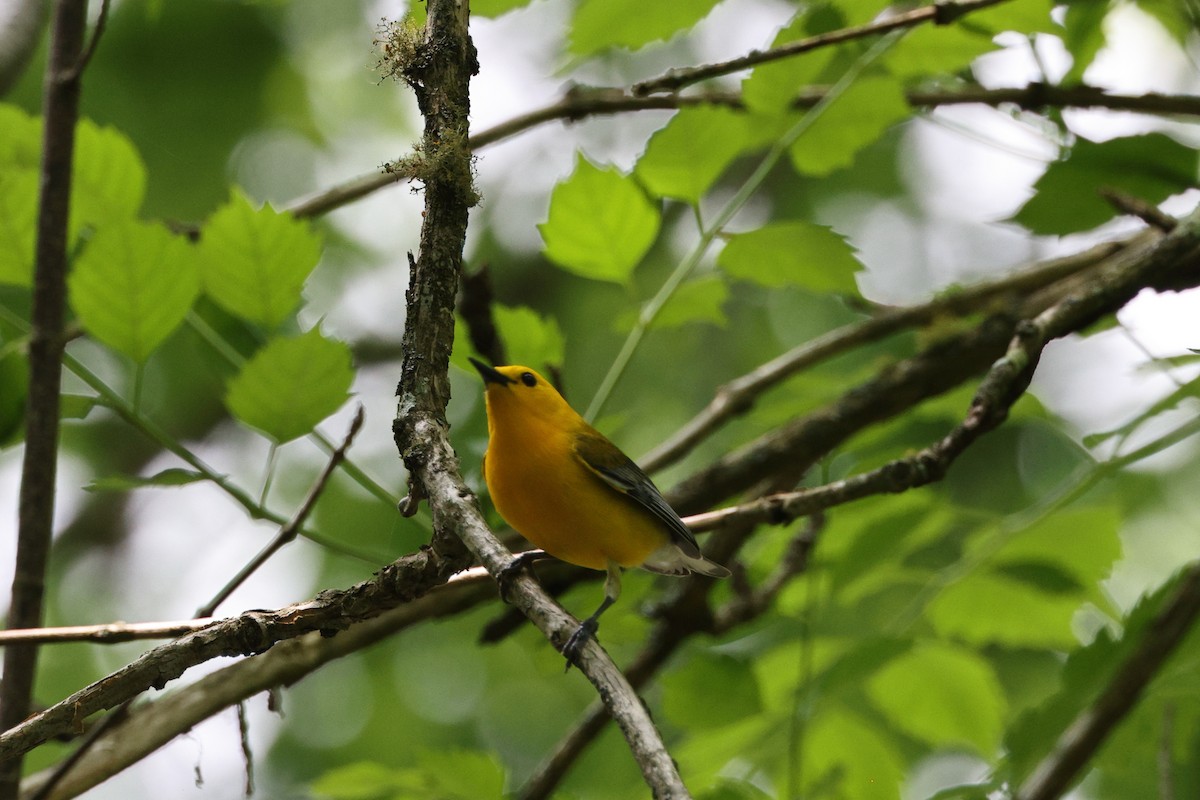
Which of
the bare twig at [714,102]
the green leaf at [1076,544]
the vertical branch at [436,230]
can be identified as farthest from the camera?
the green leaf at [1076,544]

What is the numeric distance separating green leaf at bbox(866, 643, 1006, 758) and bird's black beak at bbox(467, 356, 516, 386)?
5.32 ft

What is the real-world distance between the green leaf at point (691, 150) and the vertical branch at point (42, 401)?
1513mm

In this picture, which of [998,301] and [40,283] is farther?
[998,301]

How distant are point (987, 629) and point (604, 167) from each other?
6.93ft

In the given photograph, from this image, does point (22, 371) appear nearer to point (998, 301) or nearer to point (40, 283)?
point (40, 283)

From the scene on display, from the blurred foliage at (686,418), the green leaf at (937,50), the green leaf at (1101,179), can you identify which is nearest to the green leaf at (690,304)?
the blurred foliage at (686,418)

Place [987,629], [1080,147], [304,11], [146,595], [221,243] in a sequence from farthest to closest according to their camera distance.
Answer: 1. [304,11]
2. [146,595]
3. [987,629]
4. [1080,147]
5. [221,243]

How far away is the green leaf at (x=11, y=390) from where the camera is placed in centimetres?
280

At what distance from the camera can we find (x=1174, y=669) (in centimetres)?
285

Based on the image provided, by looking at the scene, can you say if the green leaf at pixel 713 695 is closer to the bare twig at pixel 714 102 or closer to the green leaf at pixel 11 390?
the bare twig at pixel 714 102

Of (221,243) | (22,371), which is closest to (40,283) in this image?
(22,371)

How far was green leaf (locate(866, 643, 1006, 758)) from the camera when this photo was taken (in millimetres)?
3500

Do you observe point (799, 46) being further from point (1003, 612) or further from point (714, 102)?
point (1003, 612)

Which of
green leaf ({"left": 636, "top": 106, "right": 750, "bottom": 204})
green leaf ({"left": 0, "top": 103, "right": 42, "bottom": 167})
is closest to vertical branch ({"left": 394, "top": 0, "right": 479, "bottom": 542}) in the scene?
green leaf ({"left": 636, "top": 106, "right": 750, "bottom": 204})
